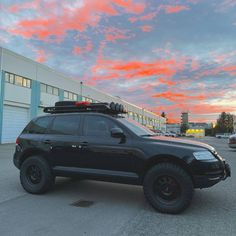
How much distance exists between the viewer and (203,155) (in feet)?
16.0

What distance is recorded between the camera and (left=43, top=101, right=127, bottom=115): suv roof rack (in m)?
5.95

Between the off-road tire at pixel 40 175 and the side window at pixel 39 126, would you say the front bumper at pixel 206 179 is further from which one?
the side window at pixel 39 126

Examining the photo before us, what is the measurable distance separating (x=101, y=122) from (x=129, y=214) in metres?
1.91

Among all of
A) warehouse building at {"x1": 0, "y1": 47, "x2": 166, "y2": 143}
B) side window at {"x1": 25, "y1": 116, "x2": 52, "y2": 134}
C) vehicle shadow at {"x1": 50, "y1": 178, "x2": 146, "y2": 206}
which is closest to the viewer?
vehicle shadow at {"x1": 50, "y1": 178, "x2": 146, "y2": 206}

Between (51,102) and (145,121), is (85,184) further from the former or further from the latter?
(145,121)

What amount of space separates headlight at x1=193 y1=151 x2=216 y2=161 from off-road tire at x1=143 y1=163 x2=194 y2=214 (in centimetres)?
34

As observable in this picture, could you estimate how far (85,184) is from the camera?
7.18 metres

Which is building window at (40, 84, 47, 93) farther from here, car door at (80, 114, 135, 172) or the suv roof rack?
car door at (80, 114, 135, 172)

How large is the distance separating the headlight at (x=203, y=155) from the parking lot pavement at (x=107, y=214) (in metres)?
0.95

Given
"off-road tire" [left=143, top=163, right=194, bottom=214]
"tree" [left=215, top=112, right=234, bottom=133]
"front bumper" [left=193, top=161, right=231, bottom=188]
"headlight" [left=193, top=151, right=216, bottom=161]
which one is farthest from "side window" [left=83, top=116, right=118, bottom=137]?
"tree" [left=215, top=112, right=234, bottom=133]

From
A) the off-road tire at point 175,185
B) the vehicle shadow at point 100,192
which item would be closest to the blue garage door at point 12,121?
the vehicle shadow at point 100,192

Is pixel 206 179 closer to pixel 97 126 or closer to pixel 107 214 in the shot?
pixel 107 214

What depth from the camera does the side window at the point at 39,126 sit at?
20.9ft

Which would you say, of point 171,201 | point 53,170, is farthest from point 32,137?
point 171,201
